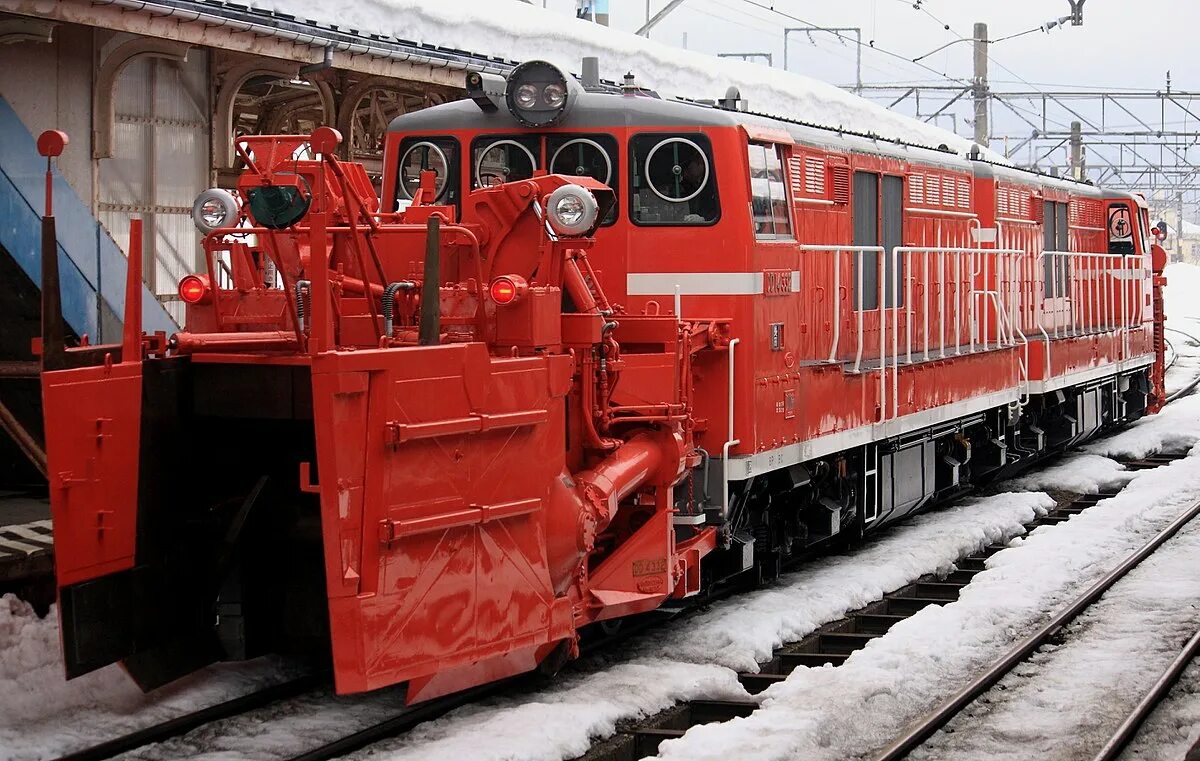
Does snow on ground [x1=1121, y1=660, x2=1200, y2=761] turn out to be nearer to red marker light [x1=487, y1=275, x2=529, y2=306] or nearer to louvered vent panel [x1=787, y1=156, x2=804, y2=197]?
red marker light [x1=487, y1=275, x2=529, y2=306]

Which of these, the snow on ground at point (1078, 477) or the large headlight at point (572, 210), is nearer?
the large headlight at point (572, 210)

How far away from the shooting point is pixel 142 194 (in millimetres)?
13203

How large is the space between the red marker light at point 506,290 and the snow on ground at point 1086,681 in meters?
3.02

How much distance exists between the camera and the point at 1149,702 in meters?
8.38

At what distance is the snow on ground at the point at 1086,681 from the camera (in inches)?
307

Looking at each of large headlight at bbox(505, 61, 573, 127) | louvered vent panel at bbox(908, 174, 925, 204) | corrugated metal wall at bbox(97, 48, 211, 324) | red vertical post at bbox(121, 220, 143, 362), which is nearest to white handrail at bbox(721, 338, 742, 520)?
large headlight at bbox(505, 61, 573, 127)

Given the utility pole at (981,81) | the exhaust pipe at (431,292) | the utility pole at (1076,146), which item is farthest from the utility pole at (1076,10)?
the exhaust pipe at (431,292)

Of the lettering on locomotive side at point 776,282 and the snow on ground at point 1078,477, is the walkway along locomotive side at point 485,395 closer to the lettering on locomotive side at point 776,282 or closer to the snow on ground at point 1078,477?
the lettering on locomotive side at point 776,282

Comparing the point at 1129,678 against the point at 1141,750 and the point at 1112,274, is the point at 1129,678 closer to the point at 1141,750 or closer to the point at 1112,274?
the point at 1141,750

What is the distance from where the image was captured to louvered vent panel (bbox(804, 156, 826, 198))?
36.7 feet

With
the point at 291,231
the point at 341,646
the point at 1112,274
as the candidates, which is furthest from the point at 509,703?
the point at 1112,274

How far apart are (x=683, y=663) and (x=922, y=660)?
1.45 m

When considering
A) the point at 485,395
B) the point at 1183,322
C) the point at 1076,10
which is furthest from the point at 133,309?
the point at 1183,322

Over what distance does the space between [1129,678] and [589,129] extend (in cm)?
467
